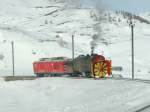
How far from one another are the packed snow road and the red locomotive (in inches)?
436

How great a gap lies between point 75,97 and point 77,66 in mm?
26921

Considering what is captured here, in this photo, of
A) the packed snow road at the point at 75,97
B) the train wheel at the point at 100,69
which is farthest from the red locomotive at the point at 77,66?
the packed snow road at the point at 75,97

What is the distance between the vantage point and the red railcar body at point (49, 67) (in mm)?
69269

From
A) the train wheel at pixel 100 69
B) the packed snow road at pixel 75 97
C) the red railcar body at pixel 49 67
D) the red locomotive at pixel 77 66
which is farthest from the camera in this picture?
the red railcar body at pixel 49 67

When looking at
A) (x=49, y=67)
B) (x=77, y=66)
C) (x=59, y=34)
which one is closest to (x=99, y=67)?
(x=77, y=66)

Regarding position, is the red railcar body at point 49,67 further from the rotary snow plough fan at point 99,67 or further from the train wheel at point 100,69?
the train wheel at point 100,69

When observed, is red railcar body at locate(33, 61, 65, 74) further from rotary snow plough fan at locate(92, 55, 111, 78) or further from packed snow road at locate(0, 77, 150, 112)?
packed snow road at locate(0, 77, 150, 112)

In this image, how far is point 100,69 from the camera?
193 ft

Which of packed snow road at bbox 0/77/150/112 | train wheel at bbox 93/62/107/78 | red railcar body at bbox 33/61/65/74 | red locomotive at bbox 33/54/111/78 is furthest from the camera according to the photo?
red railcar body at bbox 33/61/65/74

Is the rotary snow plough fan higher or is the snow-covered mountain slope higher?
the snow-covered mountain slope

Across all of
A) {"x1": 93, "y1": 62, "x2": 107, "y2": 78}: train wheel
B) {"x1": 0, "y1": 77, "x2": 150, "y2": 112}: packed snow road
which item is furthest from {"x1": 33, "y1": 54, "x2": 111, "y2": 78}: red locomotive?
{"x1": 0, "y1": 77, "x2": 150, "y2": 112}: packed snow road

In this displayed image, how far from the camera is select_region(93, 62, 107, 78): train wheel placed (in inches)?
2285

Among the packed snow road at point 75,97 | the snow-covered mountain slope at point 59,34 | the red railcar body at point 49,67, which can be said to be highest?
the snow-covered mountain slope at point 59,34

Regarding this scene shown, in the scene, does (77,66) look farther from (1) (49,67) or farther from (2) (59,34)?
(2) (59,34)
